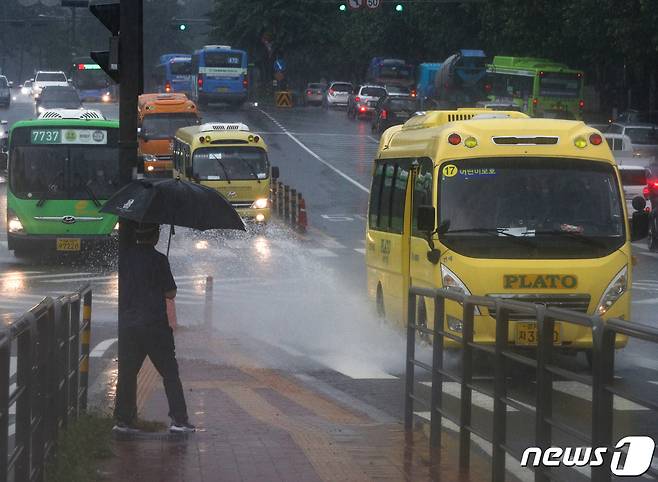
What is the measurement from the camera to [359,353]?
17000 mm

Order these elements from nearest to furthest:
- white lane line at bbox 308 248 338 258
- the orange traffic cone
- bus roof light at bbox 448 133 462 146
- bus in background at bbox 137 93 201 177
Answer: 1. bus roof light at bbox 448 133 462 146
2. white lane line at bbox 308 248 338 258
3. the orange traffic cone
4. bus in background at bbox 137 93 201 177

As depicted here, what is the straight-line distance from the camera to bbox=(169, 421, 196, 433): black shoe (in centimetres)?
1004

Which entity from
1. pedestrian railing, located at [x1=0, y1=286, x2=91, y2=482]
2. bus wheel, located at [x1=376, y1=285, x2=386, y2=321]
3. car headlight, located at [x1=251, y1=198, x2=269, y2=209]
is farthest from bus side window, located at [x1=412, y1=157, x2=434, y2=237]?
car headlight, located at [x1=251, y1=198, x2=269, y2=209]

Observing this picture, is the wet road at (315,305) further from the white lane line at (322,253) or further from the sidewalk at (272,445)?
the sidewalk at (272,445)

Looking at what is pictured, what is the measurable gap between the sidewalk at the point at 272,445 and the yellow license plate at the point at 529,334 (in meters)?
0.95

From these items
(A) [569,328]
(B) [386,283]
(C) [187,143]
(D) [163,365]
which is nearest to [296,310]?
(B) [386,283]

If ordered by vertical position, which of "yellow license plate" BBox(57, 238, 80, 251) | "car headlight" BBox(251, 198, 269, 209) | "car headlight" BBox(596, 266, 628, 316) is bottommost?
"car headlight" BBox(251, 198, 269, 209)

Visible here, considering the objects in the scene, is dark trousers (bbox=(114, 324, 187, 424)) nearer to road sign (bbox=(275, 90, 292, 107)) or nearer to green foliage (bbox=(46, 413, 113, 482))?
green foliage (bbox=(46, 413, 113, 482))

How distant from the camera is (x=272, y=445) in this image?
966cm

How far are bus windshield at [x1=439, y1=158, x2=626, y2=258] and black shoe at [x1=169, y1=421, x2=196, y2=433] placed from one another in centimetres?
523

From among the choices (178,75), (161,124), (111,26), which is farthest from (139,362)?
(178,75)

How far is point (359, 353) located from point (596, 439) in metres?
10.7

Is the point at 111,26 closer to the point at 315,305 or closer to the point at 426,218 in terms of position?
the point at 426,218

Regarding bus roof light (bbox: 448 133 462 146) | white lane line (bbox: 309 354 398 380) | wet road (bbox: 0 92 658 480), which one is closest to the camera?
wet road (bbox: 0 92 658 480)
